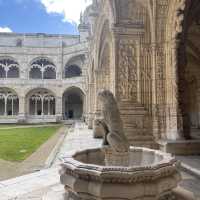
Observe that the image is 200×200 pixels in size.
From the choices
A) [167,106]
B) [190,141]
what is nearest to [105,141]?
[190,141]

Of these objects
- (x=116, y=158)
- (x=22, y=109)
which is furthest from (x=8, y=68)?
(x=116, y=158)

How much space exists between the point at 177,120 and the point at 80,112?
1651 inches

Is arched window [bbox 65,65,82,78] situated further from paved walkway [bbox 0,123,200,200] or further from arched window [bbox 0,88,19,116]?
paved walkway [bbox 0,123,200,200]

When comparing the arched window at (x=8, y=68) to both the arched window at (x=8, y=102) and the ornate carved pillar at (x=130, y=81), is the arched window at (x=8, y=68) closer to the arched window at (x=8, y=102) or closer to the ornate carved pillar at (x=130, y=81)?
the arched window at (x=8, y=102)

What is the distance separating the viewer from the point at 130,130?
392 inches

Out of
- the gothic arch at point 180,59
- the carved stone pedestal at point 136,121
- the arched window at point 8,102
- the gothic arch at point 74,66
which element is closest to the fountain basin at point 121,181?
the gothic arch at point 180,59

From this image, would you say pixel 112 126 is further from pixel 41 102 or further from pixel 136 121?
pixel 41 102

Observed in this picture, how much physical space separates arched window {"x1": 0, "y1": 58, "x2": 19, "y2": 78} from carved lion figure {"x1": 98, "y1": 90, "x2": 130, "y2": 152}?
153ft

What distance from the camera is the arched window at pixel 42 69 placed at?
48.7 metres

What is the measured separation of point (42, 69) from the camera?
157 ft

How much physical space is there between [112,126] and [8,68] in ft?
156

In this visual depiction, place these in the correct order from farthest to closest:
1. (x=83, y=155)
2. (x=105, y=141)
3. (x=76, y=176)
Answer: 1. (x=83, y=155)
2. (x=105, y=141)
3. (x=76, y=176)

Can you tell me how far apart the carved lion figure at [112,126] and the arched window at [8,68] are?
46.5 meters

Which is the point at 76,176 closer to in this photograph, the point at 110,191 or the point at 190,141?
the point at 110,191
